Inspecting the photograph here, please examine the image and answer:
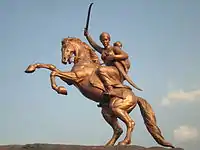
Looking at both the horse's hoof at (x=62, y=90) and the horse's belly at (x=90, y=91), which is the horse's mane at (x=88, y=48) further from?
the horse's hoof at (x=62, y=90)

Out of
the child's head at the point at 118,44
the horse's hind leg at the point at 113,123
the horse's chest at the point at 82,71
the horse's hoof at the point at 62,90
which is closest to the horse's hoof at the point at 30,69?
the horse's hoof at the point at 62,90

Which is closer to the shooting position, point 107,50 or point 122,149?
point 122,149

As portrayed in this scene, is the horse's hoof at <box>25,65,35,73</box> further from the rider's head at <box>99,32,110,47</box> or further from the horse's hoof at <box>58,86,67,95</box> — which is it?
the rider's head at <box>99,32,110,47</box>

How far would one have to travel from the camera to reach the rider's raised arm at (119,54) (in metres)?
8.34

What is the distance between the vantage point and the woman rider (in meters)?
8.06

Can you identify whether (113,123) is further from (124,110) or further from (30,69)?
(30,69)

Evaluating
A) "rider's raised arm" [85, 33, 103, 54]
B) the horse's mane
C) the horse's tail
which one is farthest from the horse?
"rider's raised arm" [85, 33, 103, 54]

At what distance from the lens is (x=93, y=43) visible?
912 cm

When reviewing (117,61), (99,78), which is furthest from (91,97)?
(117,61)

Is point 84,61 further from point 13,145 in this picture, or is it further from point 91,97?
point 13,145

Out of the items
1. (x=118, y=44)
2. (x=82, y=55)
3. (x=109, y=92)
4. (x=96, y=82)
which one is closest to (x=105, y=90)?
(x=109, y=92)

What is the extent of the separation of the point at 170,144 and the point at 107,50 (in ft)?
7.71

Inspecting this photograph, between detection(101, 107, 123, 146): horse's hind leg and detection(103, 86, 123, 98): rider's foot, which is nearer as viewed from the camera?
detection(103, 86, 123, 98): rider's foot

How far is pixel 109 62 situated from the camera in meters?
8.54
